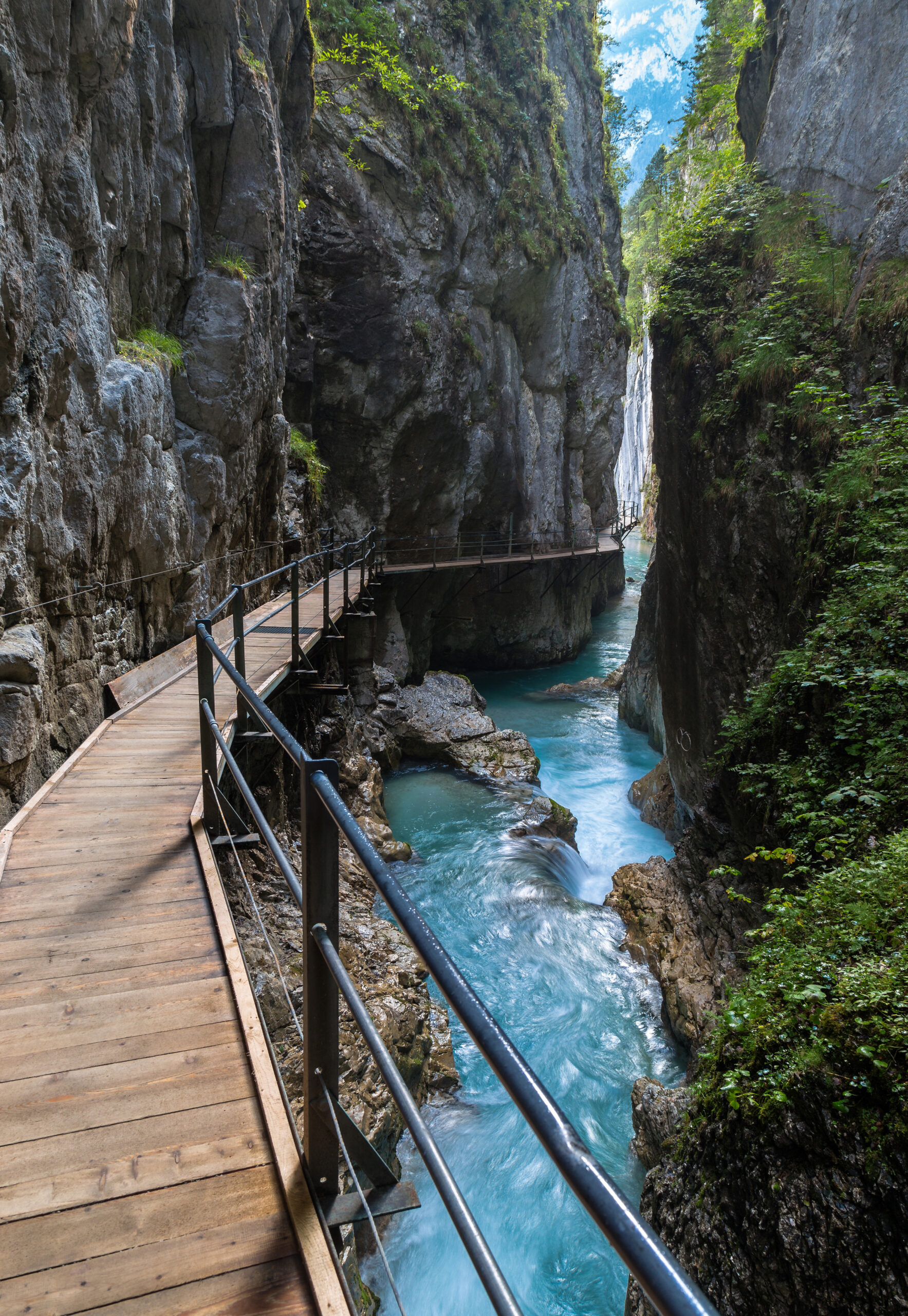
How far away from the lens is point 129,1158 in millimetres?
1827

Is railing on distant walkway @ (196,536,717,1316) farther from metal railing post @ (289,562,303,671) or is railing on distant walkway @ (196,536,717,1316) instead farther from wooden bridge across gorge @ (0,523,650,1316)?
metal railing post @ (289,562,303,671)

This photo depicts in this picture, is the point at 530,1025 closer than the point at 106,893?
No

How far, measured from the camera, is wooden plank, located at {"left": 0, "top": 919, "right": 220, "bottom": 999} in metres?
2.58

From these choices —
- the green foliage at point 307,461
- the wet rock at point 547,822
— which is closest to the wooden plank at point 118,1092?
the wet rock at point 547,822

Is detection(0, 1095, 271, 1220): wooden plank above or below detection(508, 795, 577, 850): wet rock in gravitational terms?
above

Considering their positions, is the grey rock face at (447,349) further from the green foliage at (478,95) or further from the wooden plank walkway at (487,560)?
the wooden plank walkway at (487,560)

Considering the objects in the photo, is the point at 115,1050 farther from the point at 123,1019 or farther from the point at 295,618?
the point at 295,618

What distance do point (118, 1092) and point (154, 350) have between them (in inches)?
268

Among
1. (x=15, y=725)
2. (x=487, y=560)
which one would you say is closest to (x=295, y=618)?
(x=15, y=725)

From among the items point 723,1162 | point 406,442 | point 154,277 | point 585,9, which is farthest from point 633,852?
point 585,9

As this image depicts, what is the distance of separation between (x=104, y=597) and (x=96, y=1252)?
201 inches

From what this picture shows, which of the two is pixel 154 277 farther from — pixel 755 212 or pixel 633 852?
pixel 633 852

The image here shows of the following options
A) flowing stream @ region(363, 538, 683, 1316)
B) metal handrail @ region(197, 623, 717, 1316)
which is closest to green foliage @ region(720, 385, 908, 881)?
flowing stream @ region(363, 538, 683, 1316)

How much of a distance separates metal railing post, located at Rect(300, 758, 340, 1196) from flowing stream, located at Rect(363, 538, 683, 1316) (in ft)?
12.8
